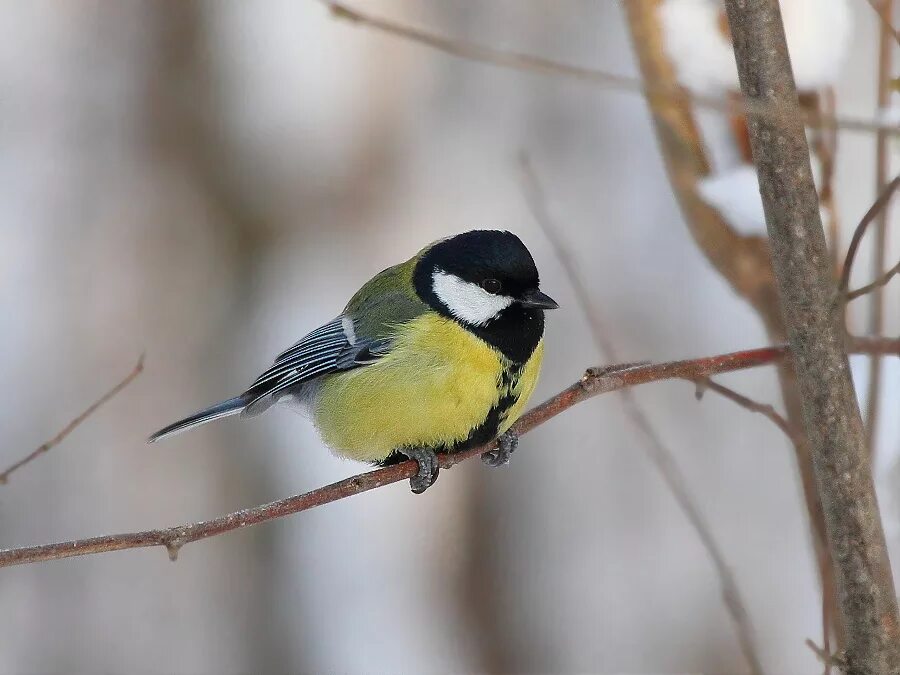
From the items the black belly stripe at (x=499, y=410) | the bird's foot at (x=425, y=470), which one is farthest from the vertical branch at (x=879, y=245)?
the bird's foot at (x=425, y=470)

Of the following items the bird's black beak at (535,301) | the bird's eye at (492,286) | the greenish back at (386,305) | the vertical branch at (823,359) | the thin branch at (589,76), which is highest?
the greenish back at (386,305)

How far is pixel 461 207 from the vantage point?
17.3ft

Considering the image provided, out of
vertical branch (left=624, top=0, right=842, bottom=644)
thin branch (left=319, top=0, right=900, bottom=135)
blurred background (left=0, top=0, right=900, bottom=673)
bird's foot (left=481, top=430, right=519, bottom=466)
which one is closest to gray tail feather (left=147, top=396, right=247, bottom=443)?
bird's foot (left=481, top=430, right=519, bottom=466)

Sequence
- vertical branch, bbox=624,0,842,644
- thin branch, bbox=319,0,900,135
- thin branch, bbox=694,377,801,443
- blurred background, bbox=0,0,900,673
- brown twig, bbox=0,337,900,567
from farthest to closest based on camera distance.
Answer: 1. blurred background, bbox=0,0,900,673
2. vertical branch, bbox=624,0,842,644
3. thin branch, bbox=694,377,801,443
4. brown twig, bbox=0,337,900,567
5. thin branch, bbox=319,0,900,135

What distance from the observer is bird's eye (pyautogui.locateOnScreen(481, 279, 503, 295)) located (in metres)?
2.65

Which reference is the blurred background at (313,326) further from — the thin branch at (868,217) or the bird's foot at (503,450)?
the thin branch at (868,217)

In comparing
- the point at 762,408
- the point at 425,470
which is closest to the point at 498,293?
the point at 425,470

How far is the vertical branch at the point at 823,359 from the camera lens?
1.47 m

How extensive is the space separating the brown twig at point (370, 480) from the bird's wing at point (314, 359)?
515 mm

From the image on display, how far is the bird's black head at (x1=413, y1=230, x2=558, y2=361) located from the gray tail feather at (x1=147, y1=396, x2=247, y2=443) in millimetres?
737

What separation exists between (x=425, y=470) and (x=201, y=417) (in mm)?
767

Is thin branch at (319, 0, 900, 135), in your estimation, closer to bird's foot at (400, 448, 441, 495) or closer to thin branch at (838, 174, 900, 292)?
thin branch at (838, 174, 900, 292)

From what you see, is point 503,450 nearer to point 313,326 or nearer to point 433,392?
point 433,392

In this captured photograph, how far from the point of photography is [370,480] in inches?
83.2
